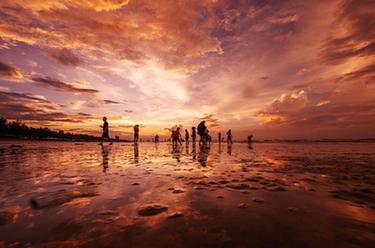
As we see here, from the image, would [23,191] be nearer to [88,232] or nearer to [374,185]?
[88,232]

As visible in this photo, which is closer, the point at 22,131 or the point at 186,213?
the point at 186,213

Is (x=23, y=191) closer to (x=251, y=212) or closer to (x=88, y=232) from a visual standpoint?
(x=88, y=232)

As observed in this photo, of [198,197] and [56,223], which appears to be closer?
[56,223]

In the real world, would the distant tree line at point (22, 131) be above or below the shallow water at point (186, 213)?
above

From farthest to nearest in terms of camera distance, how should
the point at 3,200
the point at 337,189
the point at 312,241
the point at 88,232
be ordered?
the point at 337,189 < the point at 3,200 < the point at 88,232 < the point at 312,241

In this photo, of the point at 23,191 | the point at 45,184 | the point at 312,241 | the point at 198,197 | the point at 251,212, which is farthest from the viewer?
the point at 45,184

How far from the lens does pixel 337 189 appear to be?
3.79 meters

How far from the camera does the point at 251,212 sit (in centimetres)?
257

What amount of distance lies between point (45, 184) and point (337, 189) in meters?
5.77

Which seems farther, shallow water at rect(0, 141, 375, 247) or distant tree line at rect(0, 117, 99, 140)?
distant tree line at rect(0, 117, 99, 140)

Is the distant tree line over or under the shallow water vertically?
over

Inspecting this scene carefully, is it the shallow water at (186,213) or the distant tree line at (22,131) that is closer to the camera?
the shallow water at (186,213)

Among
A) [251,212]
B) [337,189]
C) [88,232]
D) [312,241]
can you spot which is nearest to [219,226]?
[251,212]

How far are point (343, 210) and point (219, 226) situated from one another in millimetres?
1856
